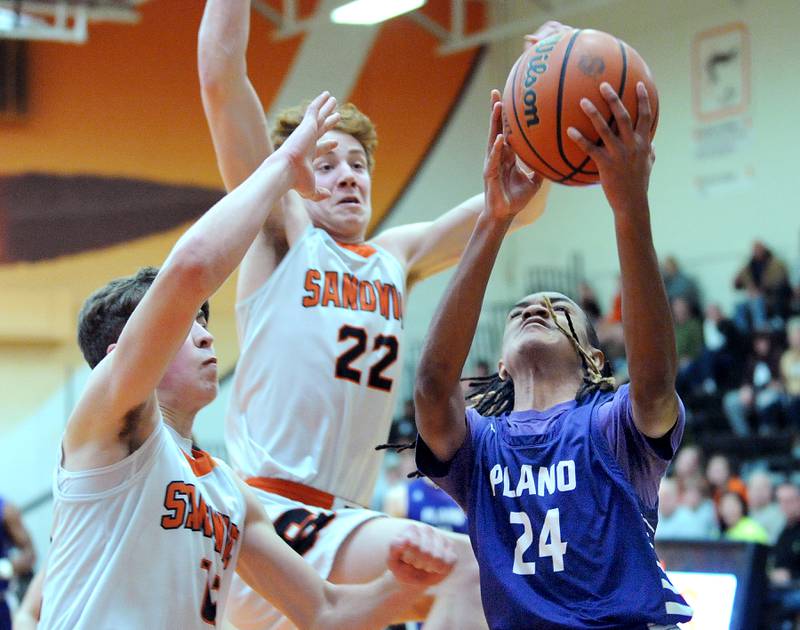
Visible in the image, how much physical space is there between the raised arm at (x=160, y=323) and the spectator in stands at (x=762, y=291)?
484 inches

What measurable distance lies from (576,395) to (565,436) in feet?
0.83

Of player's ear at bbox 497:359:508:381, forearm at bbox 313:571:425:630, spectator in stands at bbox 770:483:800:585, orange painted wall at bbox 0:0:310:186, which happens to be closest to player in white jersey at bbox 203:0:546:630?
forearm at bbox 313:571:425:630

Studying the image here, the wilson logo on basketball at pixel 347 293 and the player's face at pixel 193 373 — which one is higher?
the wilson logo on basketball at pixel 347 293

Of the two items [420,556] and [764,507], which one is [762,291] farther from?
Result: [420,556]

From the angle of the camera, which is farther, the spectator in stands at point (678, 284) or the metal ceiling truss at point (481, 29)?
the metal ceiling truss at point (481, 29)

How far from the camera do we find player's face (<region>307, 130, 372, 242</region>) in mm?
4582

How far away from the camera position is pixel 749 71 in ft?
53.4

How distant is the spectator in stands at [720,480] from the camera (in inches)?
454

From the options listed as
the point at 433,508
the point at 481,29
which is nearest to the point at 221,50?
the point at 433,508

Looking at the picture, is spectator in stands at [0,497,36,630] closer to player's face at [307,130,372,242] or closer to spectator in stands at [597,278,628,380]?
player's face at [307,130,372,242]

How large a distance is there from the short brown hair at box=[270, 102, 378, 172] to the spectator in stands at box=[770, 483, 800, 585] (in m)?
6.41

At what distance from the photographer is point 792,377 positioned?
43.5 ft

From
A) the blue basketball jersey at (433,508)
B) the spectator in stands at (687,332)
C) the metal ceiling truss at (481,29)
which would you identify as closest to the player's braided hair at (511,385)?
the blue basketball jersey at (433,508)

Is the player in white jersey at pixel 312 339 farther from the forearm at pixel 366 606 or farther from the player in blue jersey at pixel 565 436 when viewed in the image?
the player in blue jersey at pixel 565 436
